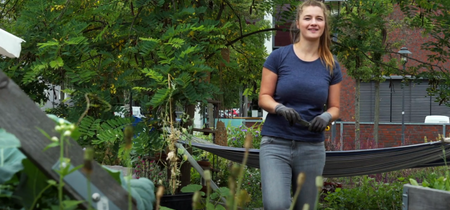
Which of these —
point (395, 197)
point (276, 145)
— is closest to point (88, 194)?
point (276, 145)

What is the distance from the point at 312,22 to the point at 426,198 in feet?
4.54

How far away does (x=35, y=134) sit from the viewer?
39.9 inches

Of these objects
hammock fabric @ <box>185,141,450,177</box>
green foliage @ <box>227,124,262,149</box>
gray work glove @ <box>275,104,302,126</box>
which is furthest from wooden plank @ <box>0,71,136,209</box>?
green foliage @ <box>227,124,262,149</box>

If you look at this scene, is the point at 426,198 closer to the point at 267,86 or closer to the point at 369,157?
the point at 267,86

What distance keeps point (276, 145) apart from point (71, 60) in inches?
68.8

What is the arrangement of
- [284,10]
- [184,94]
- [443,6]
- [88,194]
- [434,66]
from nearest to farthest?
[88,194] < [184,94] < [443,6] < [284,10] < [434,66]

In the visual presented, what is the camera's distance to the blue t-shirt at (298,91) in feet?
9.14

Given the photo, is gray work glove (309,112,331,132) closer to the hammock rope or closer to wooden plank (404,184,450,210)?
wooden plank (404,184,450,210)

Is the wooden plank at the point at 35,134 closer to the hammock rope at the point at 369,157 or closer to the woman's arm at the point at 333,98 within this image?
the woman's arm at the point at 333,98

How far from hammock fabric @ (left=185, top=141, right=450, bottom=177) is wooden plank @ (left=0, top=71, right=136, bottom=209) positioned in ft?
11.7

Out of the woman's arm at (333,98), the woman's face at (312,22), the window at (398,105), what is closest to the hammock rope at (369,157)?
the woman's arm at (333,98)

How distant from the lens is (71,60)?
12.8 ft

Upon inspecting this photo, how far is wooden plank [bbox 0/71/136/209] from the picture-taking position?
1007 mm

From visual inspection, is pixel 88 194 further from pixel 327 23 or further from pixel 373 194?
pixel 373 194
